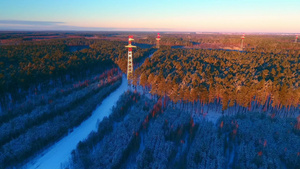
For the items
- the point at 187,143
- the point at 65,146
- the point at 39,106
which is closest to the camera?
the point at 187,143

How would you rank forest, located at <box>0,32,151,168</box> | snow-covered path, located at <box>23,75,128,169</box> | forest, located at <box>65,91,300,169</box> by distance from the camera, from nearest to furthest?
forest, located at <box>65,91,300,169</box>, snow-covered path, located at <box>23,75,128,169</box>, forest, located at <box>0,32,151,168</box>

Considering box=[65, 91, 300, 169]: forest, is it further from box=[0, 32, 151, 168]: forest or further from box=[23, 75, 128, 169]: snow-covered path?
box=[0, 32, 151, 168]: forest

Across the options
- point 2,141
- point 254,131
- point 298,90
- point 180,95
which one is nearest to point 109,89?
point 180,95

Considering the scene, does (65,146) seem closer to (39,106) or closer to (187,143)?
(39,106)

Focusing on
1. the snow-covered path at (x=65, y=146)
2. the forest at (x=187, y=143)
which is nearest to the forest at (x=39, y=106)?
the snow-covered path at (x=65, y=146)

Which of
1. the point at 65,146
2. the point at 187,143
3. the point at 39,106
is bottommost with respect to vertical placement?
the point at 65,146

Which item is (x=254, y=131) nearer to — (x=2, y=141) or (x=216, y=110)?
(x=216, y=110)

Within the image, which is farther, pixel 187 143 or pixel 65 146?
pixel 65 146

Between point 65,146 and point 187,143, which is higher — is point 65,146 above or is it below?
below

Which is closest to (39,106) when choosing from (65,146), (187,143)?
(65,146)

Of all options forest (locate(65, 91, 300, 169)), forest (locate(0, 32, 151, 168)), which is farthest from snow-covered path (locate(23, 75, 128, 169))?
forest (locate(65, 91, 300, 169))

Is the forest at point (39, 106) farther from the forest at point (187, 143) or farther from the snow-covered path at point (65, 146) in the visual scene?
the forest at point (187, 143)
